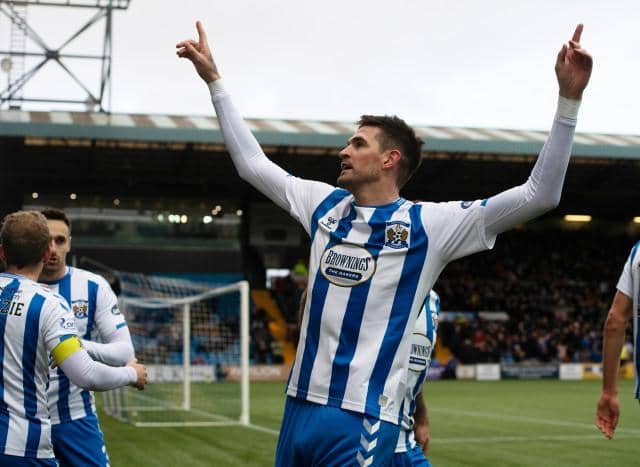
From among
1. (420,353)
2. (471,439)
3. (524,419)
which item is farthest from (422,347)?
(524,419)

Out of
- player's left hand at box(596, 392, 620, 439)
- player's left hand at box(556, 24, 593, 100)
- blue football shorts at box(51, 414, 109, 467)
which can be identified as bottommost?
blue football shorts at box(51, 414, 109, 467)

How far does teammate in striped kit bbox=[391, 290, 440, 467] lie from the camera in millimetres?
4062

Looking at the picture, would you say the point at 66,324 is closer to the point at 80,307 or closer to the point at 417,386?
the point at 80,307

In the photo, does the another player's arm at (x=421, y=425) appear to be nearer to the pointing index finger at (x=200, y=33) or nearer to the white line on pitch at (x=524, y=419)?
the pointing index finger at (x=200, y=33)

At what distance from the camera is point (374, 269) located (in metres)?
3.75

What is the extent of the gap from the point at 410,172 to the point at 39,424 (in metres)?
1.96

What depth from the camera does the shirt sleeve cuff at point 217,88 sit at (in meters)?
4.15

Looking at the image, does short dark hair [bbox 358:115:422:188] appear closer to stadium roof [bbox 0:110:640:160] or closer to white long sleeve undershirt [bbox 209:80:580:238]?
white long sleeve undershirt [bbox 209:80:580:238]

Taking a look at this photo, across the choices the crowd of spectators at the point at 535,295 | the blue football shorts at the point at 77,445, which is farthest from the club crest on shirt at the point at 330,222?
the crowd of spectators at the point at 535,295

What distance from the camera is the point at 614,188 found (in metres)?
40.9

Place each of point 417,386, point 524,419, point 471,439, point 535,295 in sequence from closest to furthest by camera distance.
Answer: point 417,386, point 471,439, point 524,419, point 535,295

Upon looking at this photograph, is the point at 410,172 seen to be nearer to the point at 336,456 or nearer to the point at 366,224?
the point at 366,224

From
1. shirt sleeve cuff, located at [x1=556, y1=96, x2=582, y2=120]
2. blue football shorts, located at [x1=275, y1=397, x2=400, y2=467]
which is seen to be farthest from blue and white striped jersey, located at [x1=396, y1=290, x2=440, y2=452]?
shirt sleeve cuff, located at [x1=556, y1=96, x2=582, y2=120]

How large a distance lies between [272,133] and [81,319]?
27.0m
